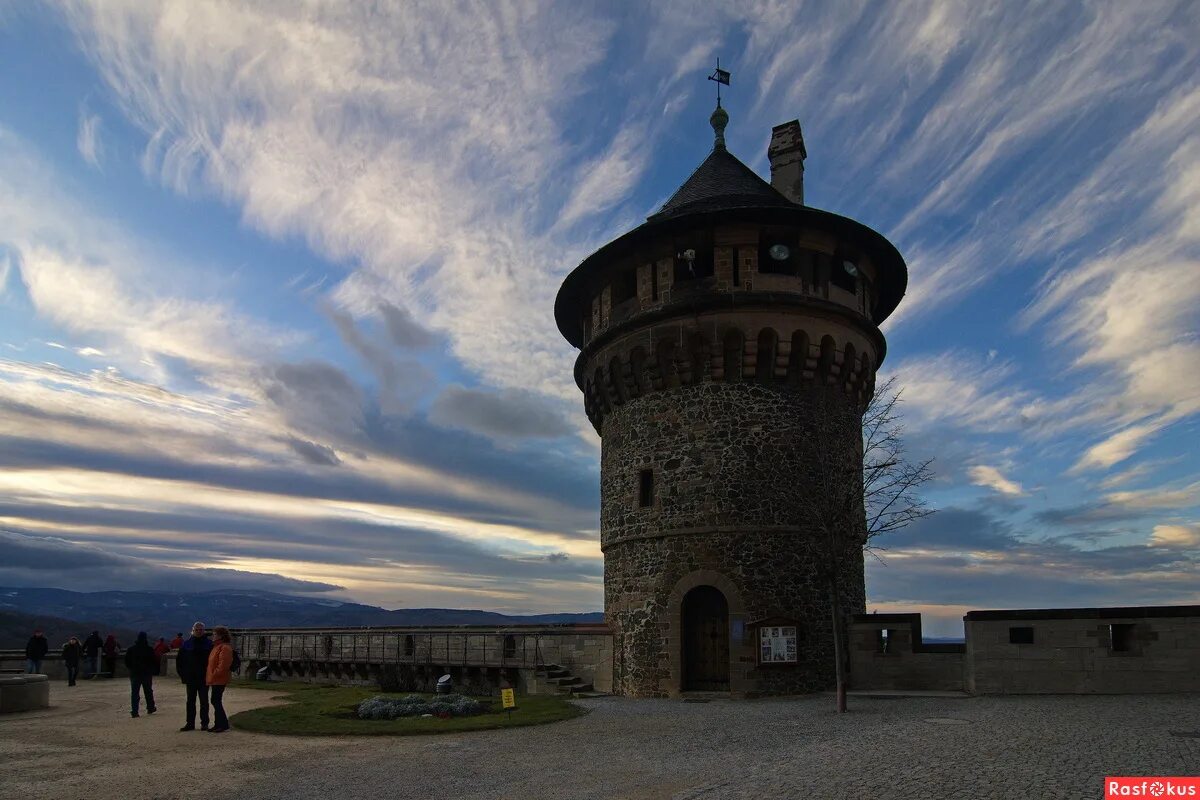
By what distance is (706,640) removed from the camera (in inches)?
734

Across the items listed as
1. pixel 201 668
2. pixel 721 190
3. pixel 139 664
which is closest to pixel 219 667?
pixel 201 668

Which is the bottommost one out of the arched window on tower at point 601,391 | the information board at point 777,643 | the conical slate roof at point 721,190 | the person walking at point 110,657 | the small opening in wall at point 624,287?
the person walking at point 110,657

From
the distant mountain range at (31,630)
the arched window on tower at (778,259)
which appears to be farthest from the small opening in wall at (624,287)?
the distant mountain range at (31,630)

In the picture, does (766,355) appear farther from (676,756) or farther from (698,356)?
(676,756)

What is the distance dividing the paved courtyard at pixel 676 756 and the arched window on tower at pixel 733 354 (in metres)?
7.53

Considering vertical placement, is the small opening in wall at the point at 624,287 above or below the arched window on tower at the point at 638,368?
above

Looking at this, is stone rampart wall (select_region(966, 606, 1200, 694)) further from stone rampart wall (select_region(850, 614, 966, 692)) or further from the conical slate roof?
the conical slate roof

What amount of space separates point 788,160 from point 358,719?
1874 cm

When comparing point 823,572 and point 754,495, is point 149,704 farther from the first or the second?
point 823,572

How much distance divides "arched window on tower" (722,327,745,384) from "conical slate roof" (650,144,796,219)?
2.94 metres

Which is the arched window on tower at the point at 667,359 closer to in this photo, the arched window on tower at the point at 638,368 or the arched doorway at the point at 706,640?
the arched window on tower at the point at 638,368

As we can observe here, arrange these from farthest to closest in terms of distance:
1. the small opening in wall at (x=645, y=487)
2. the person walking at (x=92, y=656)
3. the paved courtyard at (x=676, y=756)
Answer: the person walking at (x=92, y=656)
the small opening in wall at (x=645, y=487)
the paved courtyard at (x=676, y=756)

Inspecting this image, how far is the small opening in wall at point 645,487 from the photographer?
19.9m

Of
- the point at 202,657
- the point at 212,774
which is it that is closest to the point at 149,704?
the point at 202,657
